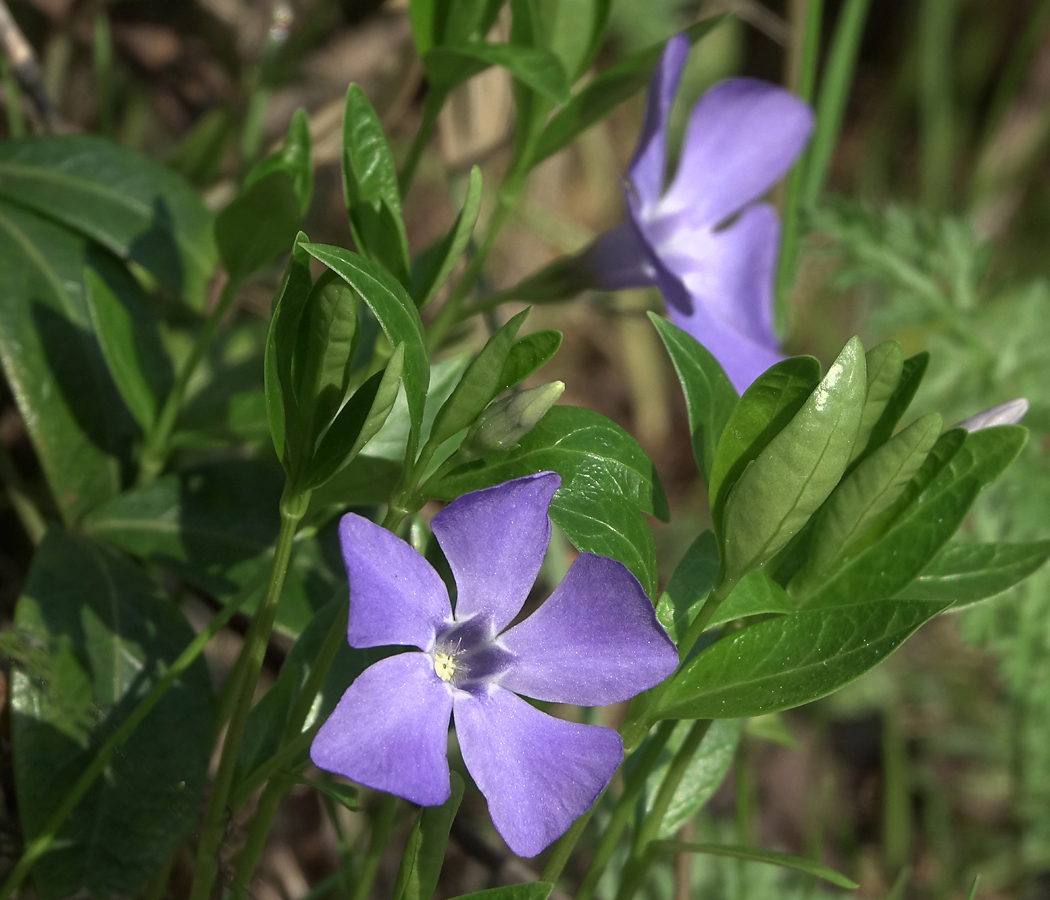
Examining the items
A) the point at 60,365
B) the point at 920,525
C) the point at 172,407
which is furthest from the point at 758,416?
the point at 60,365

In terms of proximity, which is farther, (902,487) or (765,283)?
(765,283)

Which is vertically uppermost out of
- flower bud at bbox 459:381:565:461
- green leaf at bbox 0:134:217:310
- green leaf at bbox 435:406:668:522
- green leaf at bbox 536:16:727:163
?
green leaf at bbox 536:16:727:163

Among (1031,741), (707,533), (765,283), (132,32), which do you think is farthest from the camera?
(132,32)

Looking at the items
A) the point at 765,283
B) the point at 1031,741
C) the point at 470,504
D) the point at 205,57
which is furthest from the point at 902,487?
the point at 205,57

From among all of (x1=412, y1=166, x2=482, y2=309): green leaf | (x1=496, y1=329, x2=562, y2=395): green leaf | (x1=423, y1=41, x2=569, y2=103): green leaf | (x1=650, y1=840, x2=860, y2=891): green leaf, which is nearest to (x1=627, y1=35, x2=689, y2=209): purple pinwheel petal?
(x1=423, y1=41, x2=569, y2=103): green leaf

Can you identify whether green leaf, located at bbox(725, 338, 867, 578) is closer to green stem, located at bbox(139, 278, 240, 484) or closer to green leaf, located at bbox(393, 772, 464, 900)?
green leaf, located at bbox(393, 772, 464, 900)

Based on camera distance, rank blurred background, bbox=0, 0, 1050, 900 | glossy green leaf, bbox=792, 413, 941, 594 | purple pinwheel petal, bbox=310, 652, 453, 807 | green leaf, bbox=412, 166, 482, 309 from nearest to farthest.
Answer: purple pinwheel petal, bbox=310, 652, 453, 807 → glossy green leaf, bbox=792, 413, 941, 594 → green leaf, bbox=412, 166, 482, 309 → blurred background, bbox=0, 0, 1050, 900

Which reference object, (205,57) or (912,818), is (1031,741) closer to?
(912,818)
